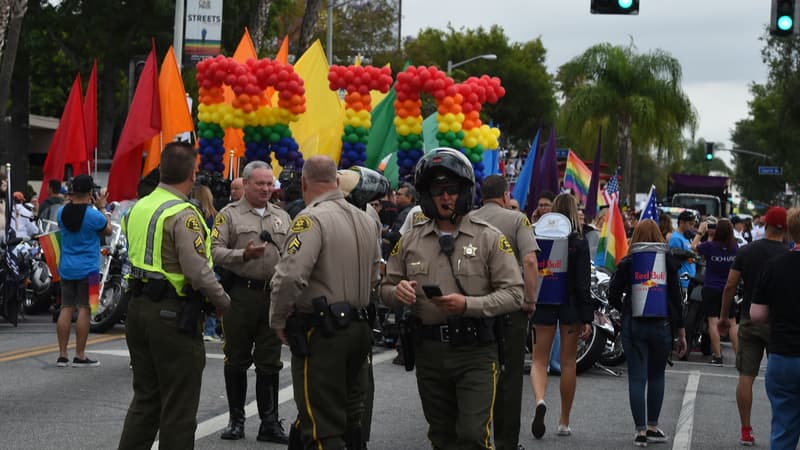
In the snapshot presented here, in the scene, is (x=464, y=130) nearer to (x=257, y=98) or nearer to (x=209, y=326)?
(x=257, y=98)

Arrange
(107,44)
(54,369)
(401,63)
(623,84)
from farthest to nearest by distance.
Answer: (401,63), (623,84), (107,44), (54,369)

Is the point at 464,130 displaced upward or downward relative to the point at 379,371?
upward

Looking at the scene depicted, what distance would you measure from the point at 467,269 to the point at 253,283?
9.25 feet

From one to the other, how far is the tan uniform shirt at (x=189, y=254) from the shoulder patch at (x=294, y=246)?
559 millimetres

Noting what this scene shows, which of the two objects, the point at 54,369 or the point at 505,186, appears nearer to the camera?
the point at 505,186

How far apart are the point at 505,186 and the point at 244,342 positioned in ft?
6.99

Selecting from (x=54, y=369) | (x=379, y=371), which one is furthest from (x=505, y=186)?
(x=54, y=369)

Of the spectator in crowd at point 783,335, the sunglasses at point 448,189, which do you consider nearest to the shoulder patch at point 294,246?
the sunglasses at point 448,189

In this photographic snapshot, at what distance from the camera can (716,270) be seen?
15797mm

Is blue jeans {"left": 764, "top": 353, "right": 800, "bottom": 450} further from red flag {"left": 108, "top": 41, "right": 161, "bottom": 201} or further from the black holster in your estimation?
red flag {"left": 108, "top": 41, "right": 161, "bottom": 201}

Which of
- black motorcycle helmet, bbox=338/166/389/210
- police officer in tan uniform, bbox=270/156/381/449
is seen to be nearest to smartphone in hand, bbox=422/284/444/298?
police officer in tan uniform, bbox=270/156/381/449

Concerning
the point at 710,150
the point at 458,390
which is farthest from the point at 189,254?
the point at 710,150

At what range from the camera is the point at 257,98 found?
19594 mm

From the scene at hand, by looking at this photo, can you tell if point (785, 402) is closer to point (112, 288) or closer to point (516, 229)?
point (516, 229)
